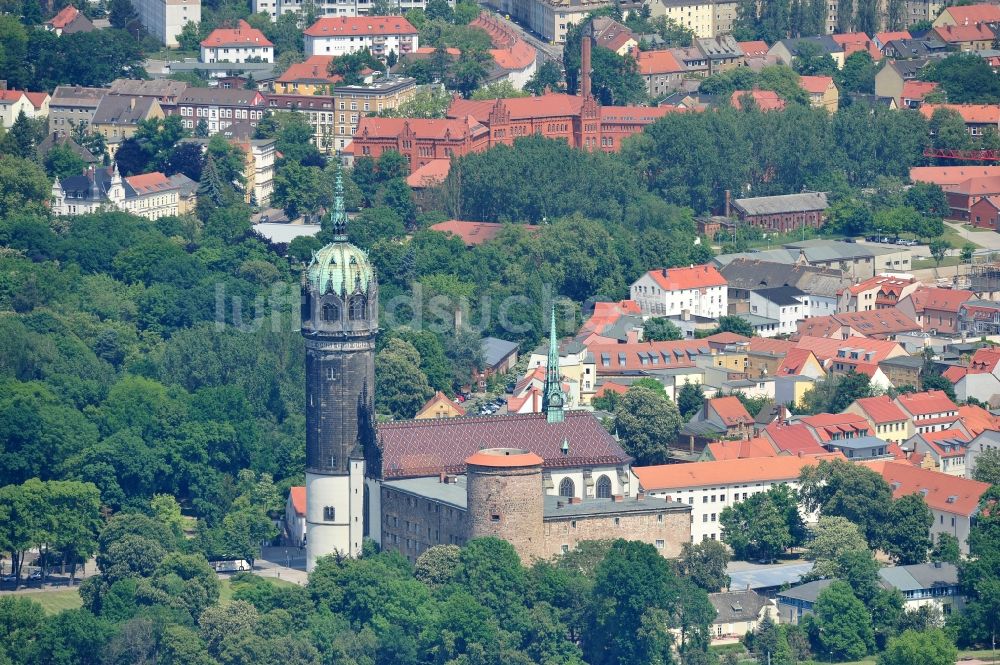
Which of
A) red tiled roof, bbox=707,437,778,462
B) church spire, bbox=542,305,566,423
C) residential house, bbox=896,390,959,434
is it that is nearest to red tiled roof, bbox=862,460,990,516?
red tiled roof, bbox=707,437,778,462

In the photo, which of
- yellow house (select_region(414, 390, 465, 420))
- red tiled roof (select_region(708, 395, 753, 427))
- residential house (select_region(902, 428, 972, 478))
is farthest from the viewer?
red tiled roof (select_region(708, 395, 753, 427))

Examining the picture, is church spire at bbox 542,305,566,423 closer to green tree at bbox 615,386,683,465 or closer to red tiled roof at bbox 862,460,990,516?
green tree at bbox 615,386,683,465

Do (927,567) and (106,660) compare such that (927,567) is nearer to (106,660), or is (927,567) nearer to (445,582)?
(445,582)

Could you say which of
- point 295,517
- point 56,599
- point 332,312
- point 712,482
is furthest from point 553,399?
point 56,599

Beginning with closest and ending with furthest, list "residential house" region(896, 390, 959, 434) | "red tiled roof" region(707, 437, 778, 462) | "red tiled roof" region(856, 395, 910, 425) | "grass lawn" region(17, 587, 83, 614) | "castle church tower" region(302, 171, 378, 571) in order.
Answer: "grass lawn" region(17, 587, 83, 614)
"castle church tower" region(302, 171, 378, 571)
"red tiled roof" region(707, 437, 778, 462)
"red tiled roof" region(856, 395, 910, 425)
"residential house" region(896, 390, 959, 434)

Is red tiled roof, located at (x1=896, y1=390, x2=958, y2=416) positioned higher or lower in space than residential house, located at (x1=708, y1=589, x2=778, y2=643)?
higher

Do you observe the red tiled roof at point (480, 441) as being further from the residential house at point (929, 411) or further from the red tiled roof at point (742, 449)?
the residential house at point (929, 411)

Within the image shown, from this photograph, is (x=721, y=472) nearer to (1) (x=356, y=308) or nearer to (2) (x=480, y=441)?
(2) (x=480, y=441)

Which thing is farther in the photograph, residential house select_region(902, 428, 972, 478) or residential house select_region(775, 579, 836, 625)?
residential house select_region(902, 428, 972, 478)
